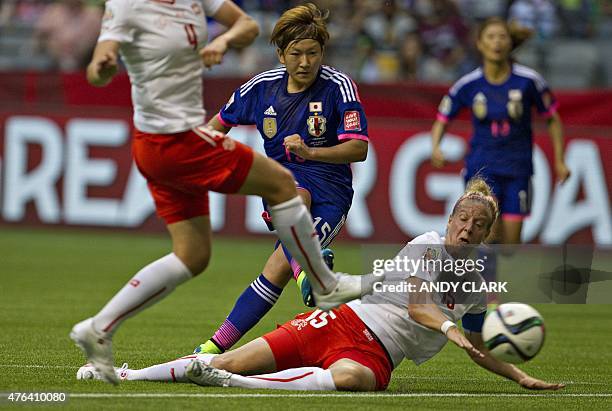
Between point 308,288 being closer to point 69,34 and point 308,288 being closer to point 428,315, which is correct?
point 428,315

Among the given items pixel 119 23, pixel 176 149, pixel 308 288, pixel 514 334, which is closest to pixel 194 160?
pixel 176 149

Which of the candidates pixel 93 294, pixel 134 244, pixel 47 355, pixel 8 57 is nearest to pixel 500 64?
pixel 93 294

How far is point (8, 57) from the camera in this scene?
18828mm

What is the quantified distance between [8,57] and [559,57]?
8199 mm

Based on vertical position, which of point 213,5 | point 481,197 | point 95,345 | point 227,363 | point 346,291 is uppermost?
point 213,5

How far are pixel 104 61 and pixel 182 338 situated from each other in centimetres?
360

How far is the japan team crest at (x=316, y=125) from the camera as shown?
24.1ft

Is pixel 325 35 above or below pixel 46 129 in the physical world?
above

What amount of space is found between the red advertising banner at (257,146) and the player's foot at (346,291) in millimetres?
8890

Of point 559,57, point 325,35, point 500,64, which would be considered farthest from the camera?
point 559,57

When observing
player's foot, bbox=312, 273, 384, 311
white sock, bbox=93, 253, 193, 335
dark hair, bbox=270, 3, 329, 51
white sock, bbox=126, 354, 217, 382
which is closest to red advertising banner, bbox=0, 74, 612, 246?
dark hair, bbox=270, 3, 329, 51

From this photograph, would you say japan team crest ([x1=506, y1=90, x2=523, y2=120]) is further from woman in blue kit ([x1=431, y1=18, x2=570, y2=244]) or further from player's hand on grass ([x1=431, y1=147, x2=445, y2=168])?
player's hand on grass ([x1=431, y1=147, x2=445, y2=168])

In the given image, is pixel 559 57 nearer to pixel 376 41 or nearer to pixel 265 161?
pixel 376 41

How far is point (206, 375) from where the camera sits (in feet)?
21.0
